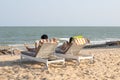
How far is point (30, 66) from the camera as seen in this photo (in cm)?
927

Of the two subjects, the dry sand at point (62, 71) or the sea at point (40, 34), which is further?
the sea at point (40, 34)

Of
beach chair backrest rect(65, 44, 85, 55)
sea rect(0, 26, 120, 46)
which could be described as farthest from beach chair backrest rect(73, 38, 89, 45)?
sea rect(0, 26, 120, 46)

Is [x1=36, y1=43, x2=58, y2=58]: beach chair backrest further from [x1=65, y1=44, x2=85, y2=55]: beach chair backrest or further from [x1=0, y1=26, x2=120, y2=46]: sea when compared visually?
[x1=0, y1=26, x2=120, y2=46]: sea

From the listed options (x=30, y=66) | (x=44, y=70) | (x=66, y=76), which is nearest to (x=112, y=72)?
(x=66, y=76)

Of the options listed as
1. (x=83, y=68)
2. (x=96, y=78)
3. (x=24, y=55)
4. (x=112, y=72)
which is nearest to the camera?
(x=96, y=78)

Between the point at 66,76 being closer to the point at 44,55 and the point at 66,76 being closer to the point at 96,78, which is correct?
the point at 96,78

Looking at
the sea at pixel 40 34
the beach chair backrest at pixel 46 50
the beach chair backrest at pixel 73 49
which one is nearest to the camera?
the beach chair backrest at pixel 46 50

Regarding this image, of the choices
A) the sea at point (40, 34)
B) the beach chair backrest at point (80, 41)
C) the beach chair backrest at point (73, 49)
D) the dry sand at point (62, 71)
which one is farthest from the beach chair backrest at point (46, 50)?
the sea at point (40, 34)

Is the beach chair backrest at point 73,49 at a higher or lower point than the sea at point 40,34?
higher

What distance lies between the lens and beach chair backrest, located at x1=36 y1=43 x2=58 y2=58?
906 cm

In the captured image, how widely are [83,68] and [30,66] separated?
66.9 inches

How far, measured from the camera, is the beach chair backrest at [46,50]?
29.7ft

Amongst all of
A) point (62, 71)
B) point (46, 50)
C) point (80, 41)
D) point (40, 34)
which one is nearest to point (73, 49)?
point (80, 41)

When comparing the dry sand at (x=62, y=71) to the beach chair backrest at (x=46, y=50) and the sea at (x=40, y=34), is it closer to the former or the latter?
the beach chair backrest at (x=46, y=50)
